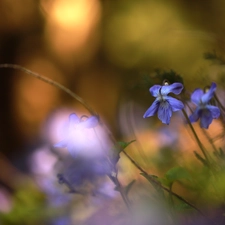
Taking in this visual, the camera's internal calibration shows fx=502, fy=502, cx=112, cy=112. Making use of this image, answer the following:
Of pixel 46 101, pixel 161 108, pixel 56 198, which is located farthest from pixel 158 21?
pixel 161 108

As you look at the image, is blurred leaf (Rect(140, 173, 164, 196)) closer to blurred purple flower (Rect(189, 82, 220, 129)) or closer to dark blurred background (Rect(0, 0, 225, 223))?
blurred purple flower (Rect(189, 82, 220, 129))

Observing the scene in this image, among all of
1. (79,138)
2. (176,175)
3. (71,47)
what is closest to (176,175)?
(176,175)

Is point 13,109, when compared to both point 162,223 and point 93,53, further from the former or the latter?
point 162,223

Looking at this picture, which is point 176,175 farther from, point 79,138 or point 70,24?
point 70,24

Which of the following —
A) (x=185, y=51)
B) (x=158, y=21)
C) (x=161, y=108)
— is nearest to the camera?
(x=161, y=108)

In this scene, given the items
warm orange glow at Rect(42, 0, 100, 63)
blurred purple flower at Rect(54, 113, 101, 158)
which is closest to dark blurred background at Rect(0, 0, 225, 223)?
warm orange glow at Rect(42, 0, 100, 63)
